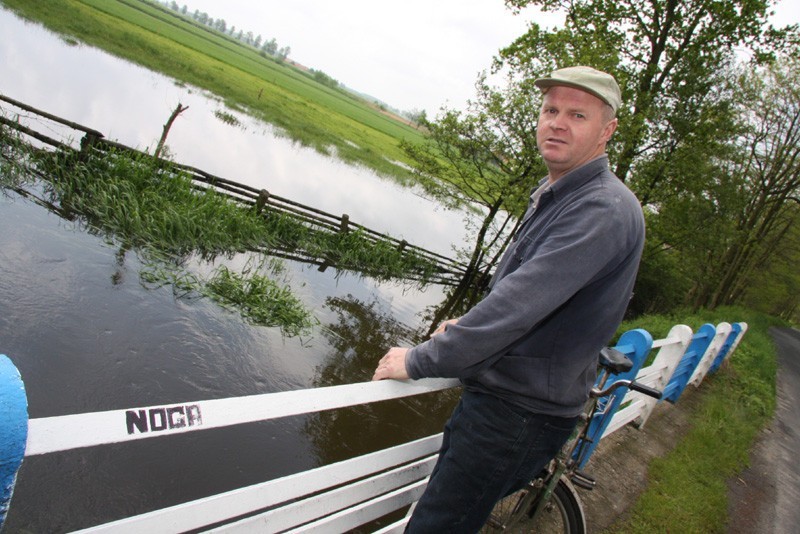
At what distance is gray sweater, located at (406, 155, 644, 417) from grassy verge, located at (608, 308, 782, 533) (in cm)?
278

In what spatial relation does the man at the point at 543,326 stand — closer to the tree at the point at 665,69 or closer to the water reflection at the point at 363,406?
the water reflection at the point at 363,406

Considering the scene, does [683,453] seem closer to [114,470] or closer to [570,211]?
[570,211]

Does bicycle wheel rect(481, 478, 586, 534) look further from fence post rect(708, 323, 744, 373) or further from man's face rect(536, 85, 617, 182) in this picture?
fence post rect(708, 323, 744, 373)

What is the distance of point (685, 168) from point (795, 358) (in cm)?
1103

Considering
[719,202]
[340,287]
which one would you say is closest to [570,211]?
[340,287]

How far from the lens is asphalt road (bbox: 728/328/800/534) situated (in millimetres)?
4840

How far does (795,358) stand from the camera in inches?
747

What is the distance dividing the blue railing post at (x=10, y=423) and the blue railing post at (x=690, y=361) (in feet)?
24.7

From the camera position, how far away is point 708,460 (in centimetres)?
564

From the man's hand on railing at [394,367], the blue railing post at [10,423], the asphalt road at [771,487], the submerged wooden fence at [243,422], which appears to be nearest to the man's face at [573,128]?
the man's hand on railing at [394,367]

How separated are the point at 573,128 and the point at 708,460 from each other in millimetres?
5579

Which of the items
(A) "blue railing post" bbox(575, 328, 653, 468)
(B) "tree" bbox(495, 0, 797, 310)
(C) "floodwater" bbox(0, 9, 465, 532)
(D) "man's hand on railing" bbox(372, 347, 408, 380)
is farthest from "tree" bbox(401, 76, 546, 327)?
(D) "man's hand on railing" bbox(372, 347, 408, 380)

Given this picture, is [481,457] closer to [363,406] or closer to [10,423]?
[10,423]

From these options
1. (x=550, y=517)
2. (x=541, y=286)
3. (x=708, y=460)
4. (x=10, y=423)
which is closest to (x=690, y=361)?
(x=708, y=460)
